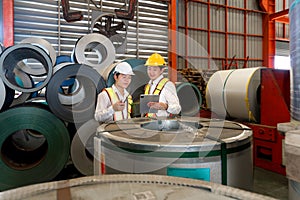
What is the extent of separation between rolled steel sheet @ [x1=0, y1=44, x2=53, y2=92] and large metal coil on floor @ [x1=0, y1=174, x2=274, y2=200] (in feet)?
7.19

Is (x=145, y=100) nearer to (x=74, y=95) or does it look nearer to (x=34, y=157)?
(x=74, y=95)

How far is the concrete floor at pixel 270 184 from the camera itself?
290 centimetres

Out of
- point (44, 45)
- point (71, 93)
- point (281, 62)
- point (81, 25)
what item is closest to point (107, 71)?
point (71, 93)

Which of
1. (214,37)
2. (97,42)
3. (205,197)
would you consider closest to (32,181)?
(97,42)

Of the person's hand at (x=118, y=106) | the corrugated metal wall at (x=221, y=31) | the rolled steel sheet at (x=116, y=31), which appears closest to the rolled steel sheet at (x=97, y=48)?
the rolled steel sheet at (x=116, y=31)

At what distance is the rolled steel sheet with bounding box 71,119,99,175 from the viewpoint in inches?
132

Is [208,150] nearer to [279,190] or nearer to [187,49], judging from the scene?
[279,190]

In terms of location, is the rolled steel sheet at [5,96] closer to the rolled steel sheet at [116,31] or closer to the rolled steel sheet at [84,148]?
the rolled steel sheet at [84,148]

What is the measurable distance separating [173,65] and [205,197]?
5762 mm

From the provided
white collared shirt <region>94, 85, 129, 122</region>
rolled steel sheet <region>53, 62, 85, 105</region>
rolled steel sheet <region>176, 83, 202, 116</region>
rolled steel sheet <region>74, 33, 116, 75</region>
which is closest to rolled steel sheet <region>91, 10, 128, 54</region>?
rolled steel sheet <region>74, 33, 116, 75</region>

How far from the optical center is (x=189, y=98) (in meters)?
5.23

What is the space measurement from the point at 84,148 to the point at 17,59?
1.46m

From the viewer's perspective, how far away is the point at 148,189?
1169 millimetres

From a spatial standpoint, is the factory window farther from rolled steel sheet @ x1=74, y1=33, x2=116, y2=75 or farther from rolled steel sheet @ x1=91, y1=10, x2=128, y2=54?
rolled steel sheet @ x1=74, y1=33, x2=116, y2=75
